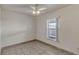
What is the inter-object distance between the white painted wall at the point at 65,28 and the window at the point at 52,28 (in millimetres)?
74

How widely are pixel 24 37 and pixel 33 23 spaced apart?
294 millimetres

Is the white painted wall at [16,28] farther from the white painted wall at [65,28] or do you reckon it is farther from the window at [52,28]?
the window at [52,28]

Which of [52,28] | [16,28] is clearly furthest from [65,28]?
[16,28]

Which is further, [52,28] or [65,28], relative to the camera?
[65,28]

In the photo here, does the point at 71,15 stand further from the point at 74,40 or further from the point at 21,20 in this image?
the point at 21,20

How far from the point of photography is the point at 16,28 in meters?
1.29

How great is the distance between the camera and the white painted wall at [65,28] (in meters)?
1.31

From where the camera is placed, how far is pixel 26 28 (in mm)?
1270

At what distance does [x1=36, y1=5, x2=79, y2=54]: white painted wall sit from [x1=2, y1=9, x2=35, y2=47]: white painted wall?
0.14 meters

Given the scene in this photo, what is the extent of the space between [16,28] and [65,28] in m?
0.99

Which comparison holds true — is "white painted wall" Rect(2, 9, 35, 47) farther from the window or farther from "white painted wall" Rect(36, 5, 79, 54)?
the window

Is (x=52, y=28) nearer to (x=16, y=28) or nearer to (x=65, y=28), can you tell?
(x=65, y=28)

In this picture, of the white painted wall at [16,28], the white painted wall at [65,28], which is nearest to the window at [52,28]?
the white painted wall at [65,28]
